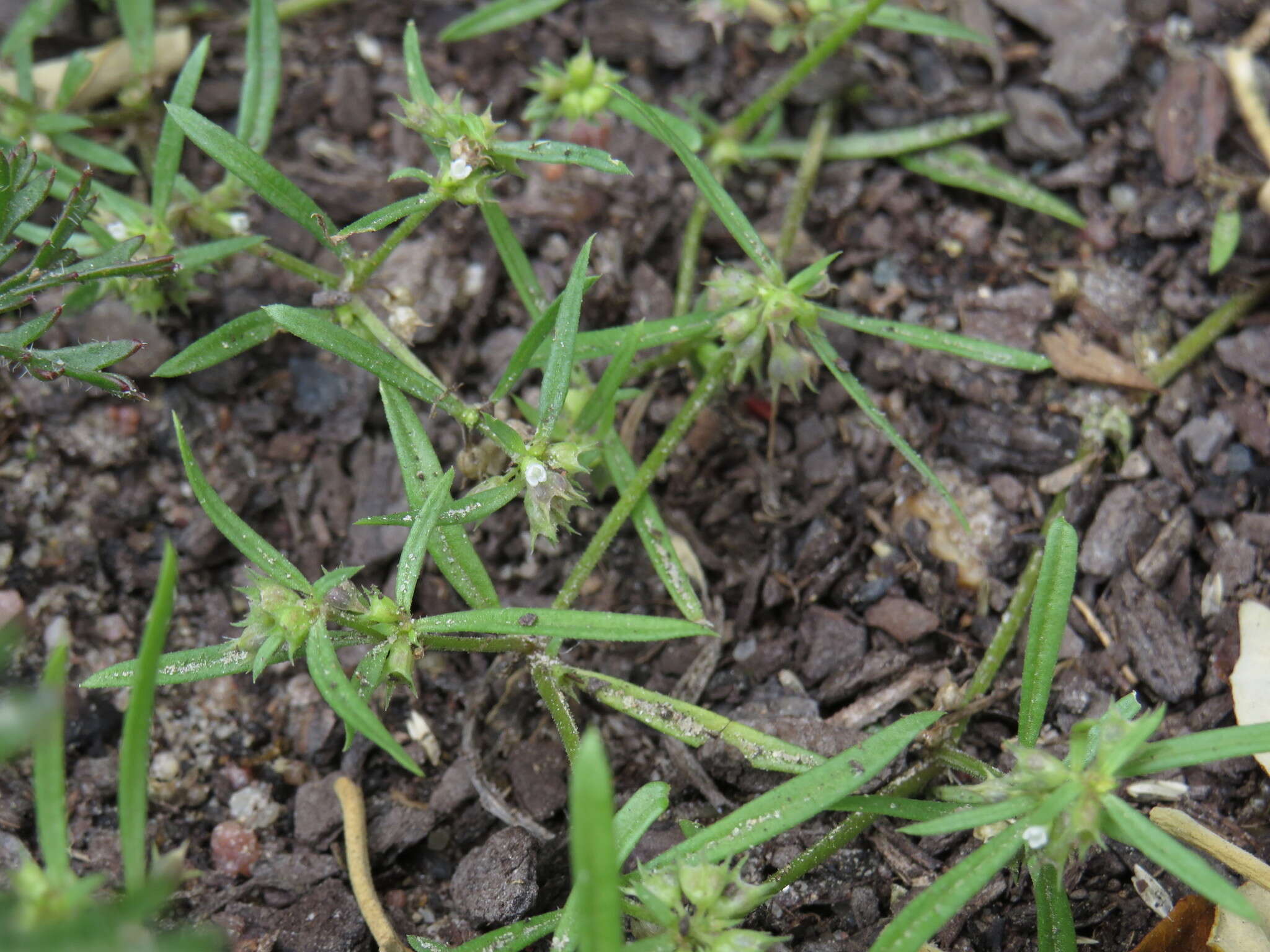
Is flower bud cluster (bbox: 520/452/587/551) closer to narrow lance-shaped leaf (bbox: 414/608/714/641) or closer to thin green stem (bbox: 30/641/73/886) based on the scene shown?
narrow lance-shaped leaf (bbox: 414/608/714/641)

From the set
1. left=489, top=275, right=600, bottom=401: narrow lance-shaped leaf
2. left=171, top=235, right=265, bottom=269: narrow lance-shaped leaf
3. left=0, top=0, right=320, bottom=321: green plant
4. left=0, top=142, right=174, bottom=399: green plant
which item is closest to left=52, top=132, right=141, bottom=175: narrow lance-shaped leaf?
left=0, top=0, right=320, bottom=321: green plant

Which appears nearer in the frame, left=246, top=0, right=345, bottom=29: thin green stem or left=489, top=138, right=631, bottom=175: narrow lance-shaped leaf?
left=489, top=138, right=631, bottom=175: narrow lance-shaped leaf

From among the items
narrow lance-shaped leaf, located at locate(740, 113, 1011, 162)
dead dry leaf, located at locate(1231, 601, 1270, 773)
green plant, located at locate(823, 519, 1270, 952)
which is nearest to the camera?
green plant, located at locate(823, 519, 1270, 952)

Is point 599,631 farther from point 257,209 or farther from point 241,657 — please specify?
point 257,209

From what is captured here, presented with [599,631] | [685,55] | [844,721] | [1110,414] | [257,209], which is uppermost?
[685,55]

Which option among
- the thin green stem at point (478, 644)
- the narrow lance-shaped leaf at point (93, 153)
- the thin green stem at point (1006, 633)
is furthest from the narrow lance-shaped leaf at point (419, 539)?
the narrow lance-shaped leaf at point (93, 153)

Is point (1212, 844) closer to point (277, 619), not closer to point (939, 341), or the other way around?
point (939, 341)

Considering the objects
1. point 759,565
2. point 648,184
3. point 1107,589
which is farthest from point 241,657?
point 1107,589
